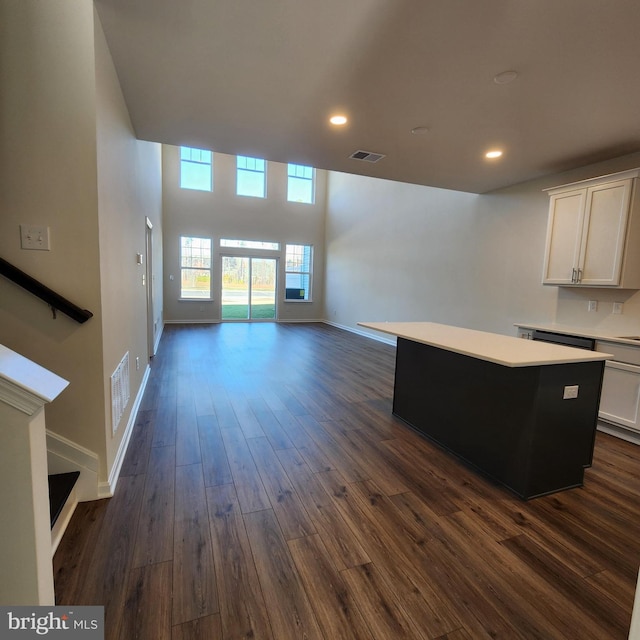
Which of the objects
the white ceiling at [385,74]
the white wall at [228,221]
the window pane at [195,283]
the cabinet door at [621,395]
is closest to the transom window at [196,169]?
the white wall at [228,221]

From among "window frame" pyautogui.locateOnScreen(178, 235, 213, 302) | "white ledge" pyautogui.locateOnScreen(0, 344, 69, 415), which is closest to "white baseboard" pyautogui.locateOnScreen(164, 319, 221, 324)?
"window frame" pyautogui.locateOnScreen(178, 235, 213, 302)

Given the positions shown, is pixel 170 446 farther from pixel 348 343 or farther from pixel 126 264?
pixel 348 343

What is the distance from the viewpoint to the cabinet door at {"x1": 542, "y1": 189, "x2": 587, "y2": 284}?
3627mm

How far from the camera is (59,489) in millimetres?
1794

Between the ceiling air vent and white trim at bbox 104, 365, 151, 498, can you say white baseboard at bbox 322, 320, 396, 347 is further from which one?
white trim at bbox 104, 365, 151, 498

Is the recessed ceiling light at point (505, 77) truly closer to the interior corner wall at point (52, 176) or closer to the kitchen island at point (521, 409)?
the kitchen island at point (521, 409)

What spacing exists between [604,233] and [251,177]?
27.1 ft

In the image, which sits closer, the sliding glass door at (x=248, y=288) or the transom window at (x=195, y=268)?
the transom window at (x=195, y=268)

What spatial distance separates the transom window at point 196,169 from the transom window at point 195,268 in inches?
53.9

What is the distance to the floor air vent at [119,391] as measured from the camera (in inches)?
85.7

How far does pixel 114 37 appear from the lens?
2062 millimetres

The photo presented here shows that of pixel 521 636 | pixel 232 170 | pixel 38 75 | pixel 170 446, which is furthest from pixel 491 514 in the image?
pixel 232 170

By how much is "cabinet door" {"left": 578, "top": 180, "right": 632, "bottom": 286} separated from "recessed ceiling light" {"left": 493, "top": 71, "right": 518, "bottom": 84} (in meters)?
1.86

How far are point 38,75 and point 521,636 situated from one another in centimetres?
328
